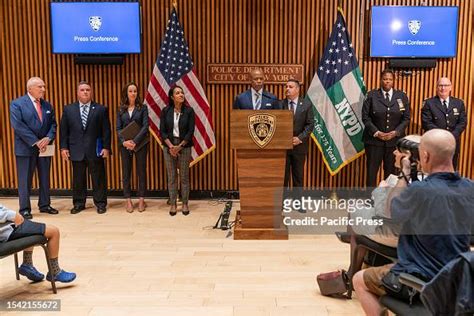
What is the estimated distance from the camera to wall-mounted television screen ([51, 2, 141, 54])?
640 cm

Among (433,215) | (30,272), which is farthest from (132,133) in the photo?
(433,215)

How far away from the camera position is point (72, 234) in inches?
199

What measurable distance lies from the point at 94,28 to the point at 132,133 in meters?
1.67

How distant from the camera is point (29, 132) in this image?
5629mm

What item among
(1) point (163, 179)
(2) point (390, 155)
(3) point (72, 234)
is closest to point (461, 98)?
(2) point (390, 155)

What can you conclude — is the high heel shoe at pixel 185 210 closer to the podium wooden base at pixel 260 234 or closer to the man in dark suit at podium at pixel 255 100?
the podium wooden base at pixel 260 234

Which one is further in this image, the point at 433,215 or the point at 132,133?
the point at 132,133

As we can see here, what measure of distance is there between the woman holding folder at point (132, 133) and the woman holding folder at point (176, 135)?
314mm

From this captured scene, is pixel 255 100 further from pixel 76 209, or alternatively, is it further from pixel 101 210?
pixel 76 209

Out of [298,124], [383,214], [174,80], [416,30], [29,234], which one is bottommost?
[29,234]

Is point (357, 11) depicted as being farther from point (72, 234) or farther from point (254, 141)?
point (72, 234)

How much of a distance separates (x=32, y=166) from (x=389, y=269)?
Answer: 475cm

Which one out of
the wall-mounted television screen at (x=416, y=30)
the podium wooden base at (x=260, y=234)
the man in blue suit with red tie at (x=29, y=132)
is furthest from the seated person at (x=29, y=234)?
the wall-mounted television screen at (x=416, y=30)

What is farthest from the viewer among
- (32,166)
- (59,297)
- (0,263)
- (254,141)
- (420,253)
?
(32,166)
